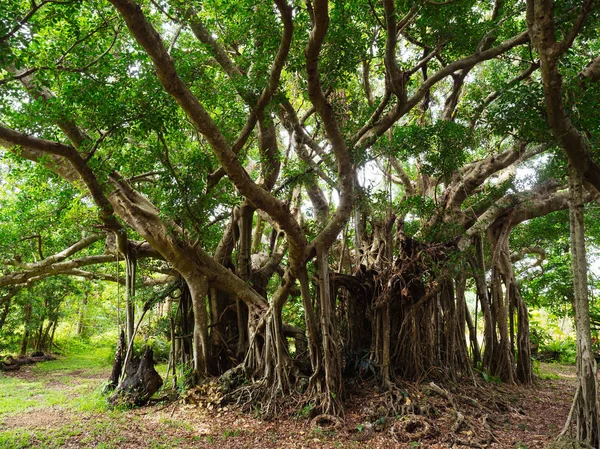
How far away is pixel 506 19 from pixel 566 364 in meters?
9.94

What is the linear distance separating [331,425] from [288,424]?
566 millimetres

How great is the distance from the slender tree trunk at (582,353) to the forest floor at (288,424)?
26.7 inches

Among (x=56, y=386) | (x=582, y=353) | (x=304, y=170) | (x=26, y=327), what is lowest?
(x=56, y=386)

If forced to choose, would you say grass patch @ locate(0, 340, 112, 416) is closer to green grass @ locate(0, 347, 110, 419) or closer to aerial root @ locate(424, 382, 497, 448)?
green grass @ locate(0, 347, 110, 419)

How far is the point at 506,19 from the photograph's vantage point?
584 cm

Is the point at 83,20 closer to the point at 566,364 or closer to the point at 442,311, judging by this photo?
the point at 442,311

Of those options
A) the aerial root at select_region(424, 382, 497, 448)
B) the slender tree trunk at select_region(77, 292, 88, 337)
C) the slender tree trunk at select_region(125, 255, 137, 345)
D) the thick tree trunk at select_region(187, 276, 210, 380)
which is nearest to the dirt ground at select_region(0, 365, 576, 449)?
the aerial root at select_region(424, 382, 497, 448)

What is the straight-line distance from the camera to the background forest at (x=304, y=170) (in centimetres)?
419

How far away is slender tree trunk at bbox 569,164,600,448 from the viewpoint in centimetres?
379

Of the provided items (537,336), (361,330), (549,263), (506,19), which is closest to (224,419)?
(361,330)

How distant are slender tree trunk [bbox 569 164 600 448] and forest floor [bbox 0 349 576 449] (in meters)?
0.68

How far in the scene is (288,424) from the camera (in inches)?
208

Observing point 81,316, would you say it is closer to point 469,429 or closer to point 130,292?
point 130,292

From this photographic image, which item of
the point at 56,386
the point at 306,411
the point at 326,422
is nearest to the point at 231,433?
the point at 306,411
